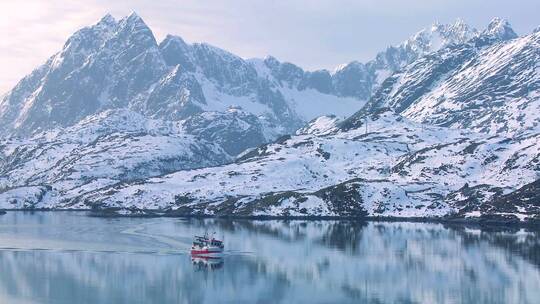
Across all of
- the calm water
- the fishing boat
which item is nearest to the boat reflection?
the calm water

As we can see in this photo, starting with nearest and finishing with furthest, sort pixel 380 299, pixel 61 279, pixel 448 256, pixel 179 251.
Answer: pixel 380 299 → pixel 61 279 → pixel 448 256 → pixel 179 251

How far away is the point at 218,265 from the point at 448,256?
55861 millimetres

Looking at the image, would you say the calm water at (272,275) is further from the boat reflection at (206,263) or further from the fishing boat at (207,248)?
the fishing boat at (207,248)

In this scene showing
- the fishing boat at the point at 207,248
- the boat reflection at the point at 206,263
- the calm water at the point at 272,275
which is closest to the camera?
the calm water at the point at 272,275

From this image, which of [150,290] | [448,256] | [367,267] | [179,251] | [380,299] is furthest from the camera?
[179,251]

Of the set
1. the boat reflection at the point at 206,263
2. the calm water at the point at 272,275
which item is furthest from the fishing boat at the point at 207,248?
the calm water at the point at 272,275

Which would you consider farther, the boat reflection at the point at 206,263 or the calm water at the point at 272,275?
the boat reflection at the point at 206,263

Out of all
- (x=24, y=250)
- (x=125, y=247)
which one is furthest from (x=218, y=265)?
(x=24, y=250)

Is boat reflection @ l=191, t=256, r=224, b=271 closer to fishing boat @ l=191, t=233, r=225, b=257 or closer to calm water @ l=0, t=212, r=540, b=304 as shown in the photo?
calm water @ l=0, t=212, r=540, b=304

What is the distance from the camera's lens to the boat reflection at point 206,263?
556ft

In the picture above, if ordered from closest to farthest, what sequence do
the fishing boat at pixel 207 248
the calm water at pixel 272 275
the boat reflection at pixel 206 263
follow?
the calm water at pixel 272 275 < the boat reflection at pixel 206 263 < the fishing boat at pixel 207 248

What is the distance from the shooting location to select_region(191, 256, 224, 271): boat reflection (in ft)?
556

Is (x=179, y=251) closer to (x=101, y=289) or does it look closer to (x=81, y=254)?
(x=81, y=254)

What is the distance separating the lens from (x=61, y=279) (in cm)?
14912
